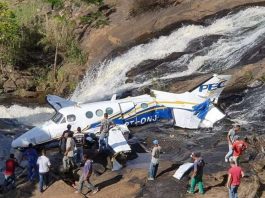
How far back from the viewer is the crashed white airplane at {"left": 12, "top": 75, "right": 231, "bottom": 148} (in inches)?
919

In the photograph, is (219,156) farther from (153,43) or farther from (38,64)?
(38,64)

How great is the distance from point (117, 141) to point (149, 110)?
13.0ft

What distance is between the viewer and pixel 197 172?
669 inches

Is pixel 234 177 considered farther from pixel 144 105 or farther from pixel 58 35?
pixel 58 35

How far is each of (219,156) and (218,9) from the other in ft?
62.2

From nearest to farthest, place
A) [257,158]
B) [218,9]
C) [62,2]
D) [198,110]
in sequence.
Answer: [257,158]
[198,110]
[218,9]
[62,2]

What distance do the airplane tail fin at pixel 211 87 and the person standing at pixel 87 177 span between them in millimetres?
9156

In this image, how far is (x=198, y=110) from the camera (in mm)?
24922

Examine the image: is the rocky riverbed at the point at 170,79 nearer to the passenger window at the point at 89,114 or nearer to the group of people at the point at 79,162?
the group of people at the point at 79,162

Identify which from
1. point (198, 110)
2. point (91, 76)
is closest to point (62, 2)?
point (91, 76)

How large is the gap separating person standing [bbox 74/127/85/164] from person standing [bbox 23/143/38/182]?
1.67 m

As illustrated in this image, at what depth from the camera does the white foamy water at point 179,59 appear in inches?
1215

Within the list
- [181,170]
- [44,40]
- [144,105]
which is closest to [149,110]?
[144,105]

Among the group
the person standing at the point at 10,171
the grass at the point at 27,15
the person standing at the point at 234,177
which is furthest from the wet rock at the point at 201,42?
the person standing at the point at 234,177
